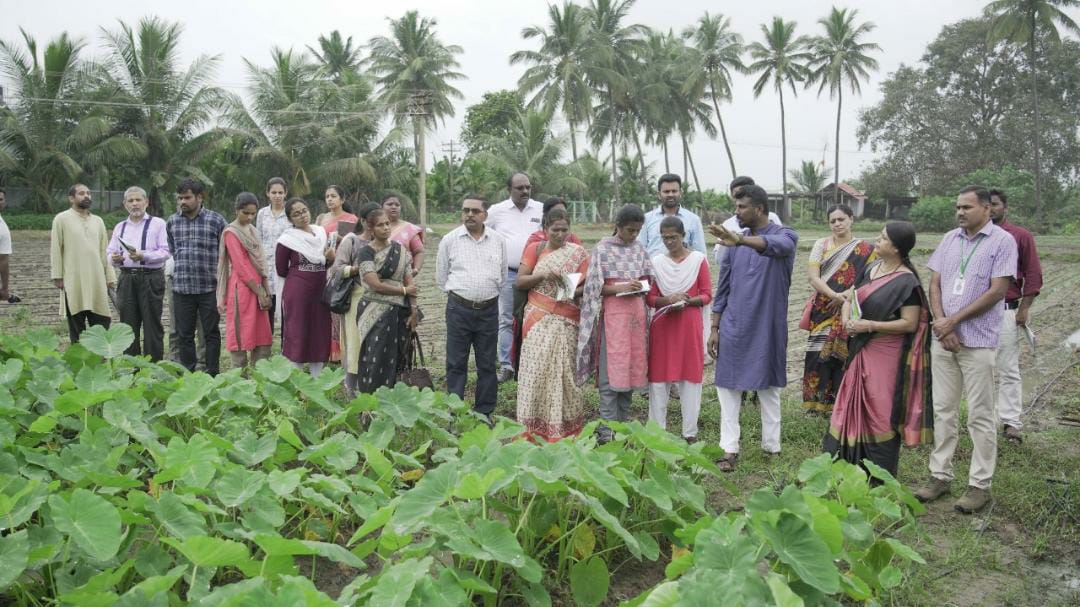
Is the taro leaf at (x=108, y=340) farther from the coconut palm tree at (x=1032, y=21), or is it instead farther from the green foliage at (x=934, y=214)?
the green foliage at (x=934, y=214)

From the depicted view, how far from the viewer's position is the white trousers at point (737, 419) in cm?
511

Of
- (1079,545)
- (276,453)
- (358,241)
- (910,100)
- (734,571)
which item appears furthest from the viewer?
(910,100)

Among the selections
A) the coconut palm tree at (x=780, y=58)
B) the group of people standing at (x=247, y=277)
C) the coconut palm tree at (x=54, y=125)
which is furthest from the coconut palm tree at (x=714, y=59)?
the group of people standing at (x=247, y=277)

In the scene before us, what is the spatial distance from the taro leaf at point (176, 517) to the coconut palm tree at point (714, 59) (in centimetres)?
4000

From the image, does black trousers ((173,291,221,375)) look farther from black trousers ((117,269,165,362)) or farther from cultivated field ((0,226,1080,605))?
cultivated field ((0,226,1080,605))

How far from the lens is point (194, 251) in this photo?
21.4 feet

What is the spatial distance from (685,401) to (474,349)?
1.43 m

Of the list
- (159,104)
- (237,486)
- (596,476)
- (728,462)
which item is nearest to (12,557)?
(237,486)

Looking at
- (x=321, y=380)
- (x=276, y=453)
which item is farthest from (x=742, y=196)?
(x=276, y=453)

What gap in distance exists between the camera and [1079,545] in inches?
162

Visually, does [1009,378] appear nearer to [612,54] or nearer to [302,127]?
[302,127]

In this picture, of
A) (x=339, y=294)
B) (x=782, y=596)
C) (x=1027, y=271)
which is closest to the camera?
(x=782, y=596)

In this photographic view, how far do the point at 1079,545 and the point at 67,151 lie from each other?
26.8 metres

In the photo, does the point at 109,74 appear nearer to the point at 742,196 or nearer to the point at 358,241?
the point at 358,241
